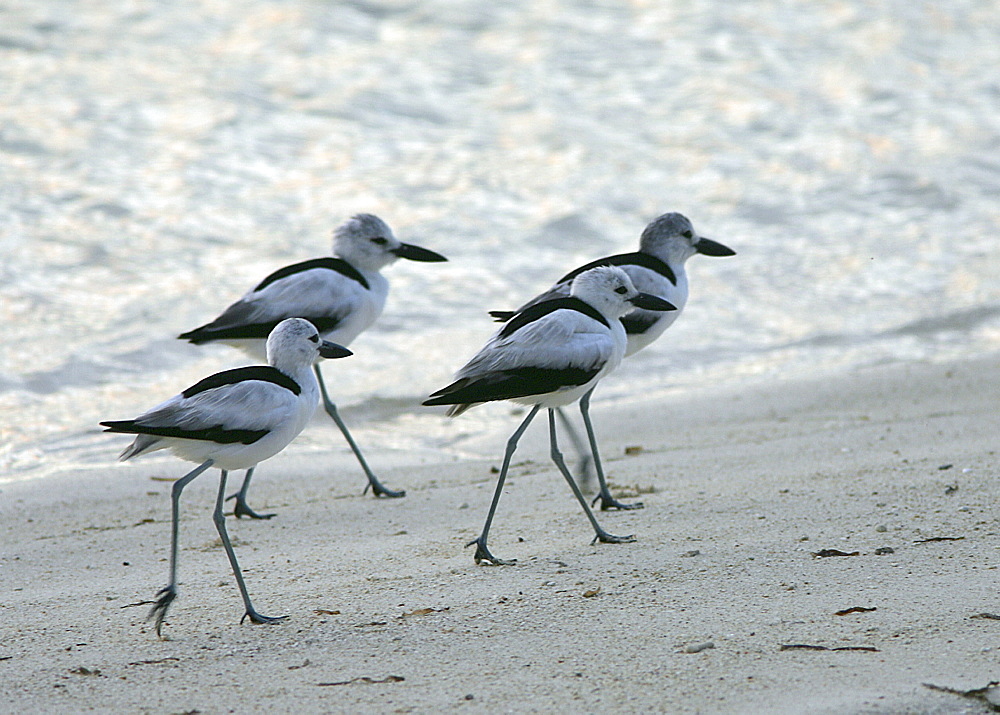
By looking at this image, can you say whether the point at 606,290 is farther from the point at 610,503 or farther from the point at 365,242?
the point at 365,242

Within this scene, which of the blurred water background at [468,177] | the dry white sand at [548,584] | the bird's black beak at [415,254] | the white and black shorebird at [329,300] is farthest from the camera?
the blurred water background at [468,177]

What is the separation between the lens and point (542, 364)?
18.0ft

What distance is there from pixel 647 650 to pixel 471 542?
1.56m

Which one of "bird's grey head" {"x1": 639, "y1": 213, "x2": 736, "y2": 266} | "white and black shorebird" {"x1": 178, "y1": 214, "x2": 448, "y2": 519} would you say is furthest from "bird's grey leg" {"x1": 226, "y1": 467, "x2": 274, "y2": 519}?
"bird's grey head" {"x1": 639, "y1": 213, "x2": 736, "y2": 266}

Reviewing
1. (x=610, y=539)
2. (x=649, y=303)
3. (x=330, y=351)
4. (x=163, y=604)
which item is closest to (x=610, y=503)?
(x=610, y=539)

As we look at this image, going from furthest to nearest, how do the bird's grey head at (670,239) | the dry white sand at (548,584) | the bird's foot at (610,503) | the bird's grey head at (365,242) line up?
the bird's grey head at (365,242) < the bird's grey head at (670,239) < the bird's foot at (610,503) < the dry white sand at (548,584)

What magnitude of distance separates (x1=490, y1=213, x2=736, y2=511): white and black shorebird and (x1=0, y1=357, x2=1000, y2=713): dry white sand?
40cm

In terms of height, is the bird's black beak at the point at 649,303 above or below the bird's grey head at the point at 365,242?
above

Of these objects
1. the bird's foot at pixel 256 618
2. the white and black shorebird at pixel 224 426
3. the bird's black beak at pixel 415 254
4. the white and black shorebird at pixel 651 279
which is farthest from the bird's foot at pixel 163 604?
the bird's black beak at pixel 415 254

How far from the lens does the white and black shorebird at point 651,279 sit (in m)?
6.52

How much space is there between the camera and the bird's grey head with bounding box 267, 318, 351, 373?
517 cm

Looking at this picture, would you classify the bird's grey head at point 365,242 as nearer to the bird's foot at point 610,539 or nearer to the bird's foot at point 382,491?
the bird's foot at point 382,491

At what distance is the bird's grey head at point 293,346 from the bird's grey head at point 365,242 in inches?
103

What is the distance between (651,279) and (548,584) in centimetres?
253
